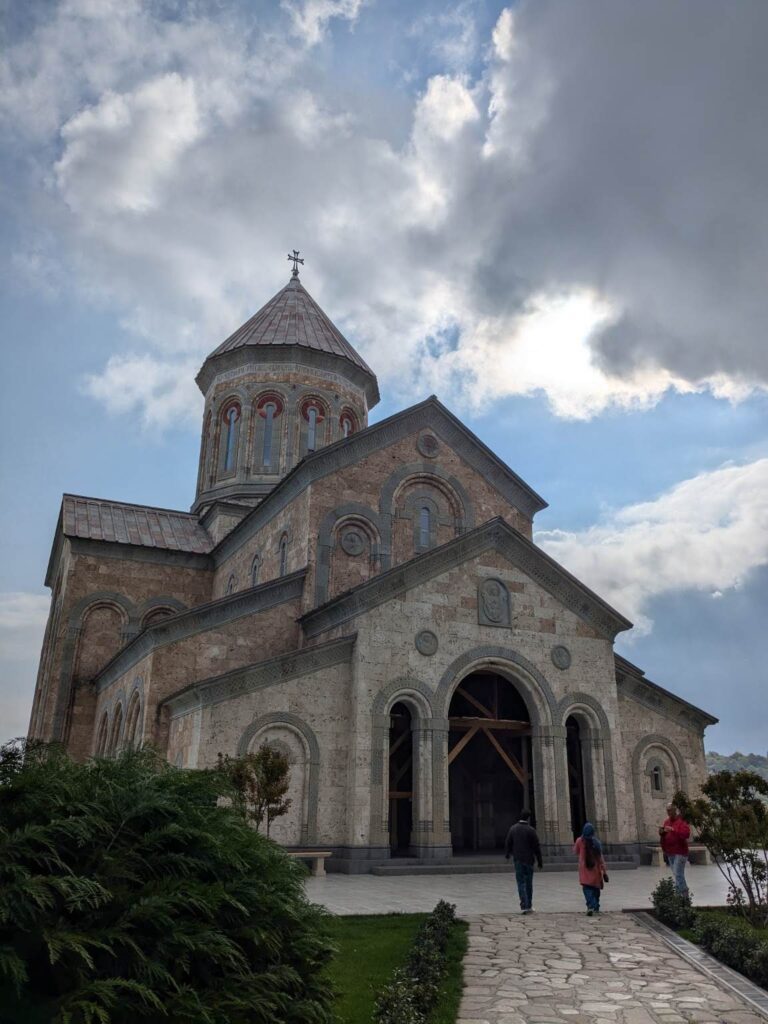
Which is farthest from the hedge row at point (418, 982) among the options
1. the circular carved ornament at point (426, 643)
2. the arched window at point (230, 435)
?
the arched window at point (230, 435)

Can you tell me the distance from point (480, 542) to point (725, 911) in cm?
779

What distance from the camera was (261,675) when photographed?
1376 centimetres

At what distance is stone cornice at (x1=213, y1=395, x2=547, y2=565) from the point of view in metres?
18.3

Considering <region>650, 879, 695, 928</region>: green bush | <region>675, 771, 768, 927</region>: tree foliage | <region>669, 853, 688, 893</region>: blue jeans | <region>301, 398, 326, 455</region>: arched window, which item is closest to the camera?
<region>650, 879, 695, 928</region>: green bush

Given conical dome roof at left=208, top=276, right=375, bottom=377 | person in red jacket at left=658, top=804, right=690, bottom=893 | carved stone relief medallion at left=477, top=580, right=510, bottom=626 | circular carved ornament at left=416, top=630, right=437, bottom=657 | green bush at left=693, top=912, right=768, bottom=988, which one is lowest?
green bush at left=693, top=912, right=768, bottom=988

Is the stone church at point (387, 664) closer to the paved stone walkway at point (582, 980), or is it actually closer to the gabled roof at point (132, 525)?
the gabled roof at point (132, 525)

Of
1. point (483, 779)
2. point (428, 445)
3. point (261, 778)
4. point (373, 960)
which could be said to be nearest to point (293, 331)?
point (428, 445)

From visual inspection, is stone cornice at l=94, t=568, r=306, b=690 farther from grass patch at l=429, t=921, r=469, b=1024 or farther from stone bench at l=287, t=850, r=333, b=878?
grass patch at l=429, t=921, r=469, b=1024

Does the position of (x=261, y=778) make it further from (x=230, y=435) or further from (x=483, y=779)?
(x=230, y=435)

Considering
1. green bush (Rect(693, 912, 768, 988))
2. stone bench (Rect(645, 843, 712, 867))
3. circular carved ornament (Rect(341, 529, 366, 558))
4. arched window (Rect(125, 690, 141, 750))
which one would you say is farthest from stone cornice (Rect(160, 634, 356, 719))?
green bush (Rect(693, 912, 768, 988))

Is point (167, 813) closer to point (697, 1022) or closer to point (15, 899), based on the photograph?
point (15, 899)

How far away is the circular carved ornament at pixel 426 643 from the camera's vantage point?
14.7 m

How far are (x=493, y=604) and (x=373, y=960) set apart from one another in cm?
940

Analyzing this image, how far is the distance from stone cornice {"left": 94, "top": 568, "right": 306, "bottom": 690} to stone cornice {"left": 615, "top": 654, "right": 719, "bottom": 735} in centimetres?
717
